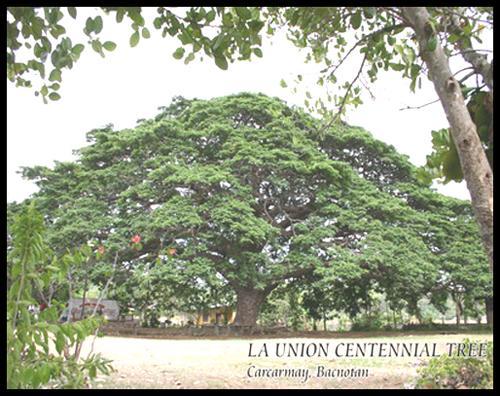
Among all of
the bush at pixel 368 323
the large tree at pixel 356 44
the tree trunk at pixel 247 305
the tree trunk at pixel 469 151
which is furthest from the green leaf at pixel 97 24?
the bush at pixel 368 323

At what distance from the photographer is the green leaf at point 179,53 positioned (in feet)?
5.76

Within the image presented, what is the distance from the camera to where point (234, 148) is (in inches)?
435

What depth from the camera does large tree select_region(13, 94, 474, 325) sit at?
10398 millimetres

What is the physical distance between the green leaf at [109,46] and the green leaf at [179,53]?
0.71ft

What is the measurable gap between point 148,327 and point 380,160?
301 inches

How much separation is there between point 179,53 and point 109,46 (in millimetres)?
249

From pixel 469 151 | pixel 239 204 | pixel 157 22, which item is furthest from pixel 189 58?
pixel 239 204

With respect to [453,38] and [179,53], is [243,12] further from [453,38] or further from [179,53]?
[453,38]

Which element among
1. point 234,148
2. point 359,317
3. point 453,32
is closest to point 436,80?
point 453,32

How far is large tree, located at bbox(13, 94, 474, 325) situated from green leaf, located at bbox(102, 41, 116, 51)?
8.32 m

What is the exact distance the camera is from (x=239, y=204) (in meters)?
10.2

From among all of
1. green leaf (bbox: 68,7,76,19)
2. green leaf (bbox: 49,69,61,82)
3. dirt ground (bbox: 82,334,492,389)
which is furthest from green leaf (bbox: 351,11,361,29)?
dirt ground (bbox: 82,334,492,389)

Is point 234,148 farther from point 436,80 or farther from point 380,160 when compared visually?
point 436,80

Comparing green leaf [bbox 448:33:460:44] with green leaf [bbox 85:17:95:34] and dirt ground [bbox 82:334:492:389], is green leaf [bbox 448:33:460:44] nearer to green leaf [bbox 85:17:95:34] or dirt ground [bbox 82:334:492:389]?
green leaf [bbox 85:17:95:34]
